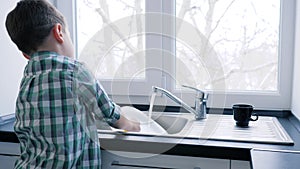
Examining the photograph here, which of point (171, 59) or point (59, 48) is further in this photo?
point (171, 59)

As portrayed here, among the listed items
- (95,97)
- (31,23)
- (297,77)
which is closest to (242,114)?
(297,77)

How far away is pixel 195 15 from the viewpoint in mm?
1924

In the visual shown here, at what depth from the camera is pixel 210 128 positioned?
1.55 metres

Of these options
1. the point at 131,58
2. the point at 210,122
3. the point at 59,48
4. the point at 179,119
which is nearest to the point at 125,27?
the point at 131,58

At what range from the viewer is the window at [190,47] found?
183 cm

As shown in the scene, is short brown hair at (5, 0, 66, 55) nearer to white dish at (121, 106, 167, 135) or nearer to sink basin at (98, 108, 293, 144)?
sink basin at (98, 108, 293, 144)

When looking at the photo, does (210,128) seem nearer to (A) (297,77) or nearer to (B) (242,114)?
(B) (242,114)

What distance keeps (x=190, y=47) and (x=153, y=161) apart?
2.74ft

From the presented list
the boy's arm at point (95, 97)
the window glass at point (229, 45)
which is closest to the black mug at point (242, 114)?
the window glass at point (229, 45)

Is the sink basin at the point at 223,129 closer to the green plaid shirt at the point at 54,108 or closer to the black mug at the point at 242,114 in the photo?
the black mug at the point at 242,114

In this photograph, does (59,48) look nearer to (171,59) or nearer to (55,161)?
(55,161)

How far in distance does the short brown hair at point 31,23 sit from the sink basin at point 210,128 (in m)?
0.50

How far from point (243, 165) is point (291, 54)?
2.69 ft

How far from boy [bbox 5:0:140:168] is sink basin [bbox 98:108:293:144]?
1.00 ft
